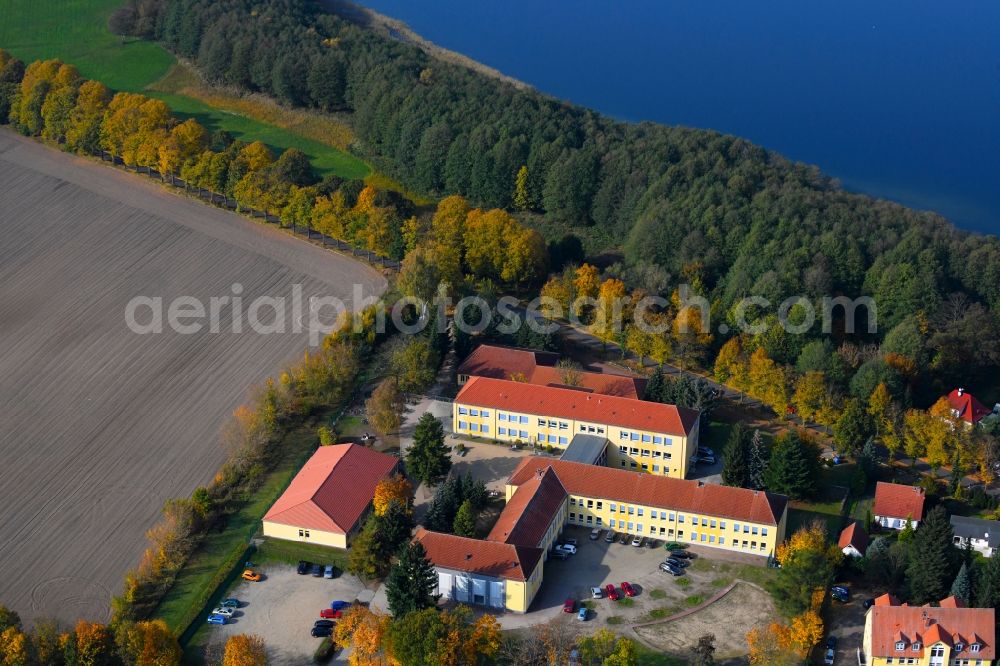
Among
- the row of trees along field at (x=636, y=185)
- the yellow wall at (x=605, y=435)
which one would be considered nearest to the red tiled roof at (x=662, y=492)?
the yellow wall at (x=605, y=435)

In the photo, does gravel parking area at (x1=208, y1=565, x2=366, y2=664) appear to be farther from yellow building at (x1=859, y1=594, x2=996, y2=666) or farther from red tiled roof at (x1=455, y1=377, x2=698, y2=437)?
yellow building at (x1=859, y1=594, x2=996, y2=666)

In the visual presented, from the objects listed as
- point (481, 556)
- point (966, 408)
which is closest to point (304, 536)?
point (481, 556)

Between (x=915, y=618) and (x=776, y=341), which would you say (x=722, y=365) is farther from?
(x=915, y=618)

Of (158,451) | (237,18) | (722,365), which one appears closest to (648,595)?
(722,365)

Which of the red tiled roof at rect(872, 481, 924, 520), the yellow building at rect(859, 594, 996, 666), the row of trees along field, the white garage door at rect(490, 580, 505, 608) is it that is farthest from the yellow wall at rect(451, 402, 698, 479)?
the yellow building at rect(859, 594, 996, 666)

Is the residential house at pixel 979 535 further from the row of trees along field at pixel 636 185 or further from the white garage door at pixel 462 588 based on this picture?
the white garage door at pixel 462 588
